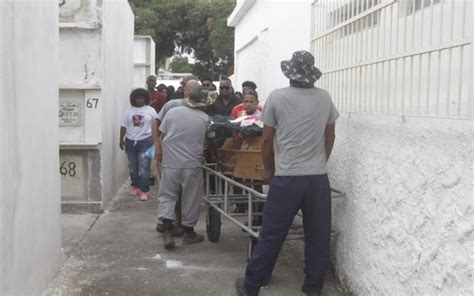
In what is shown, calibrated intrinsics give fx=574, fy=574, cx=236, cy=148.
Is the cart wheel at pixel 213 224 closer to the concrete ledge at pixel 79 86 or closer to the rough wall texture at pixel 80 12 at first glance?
the concrete ledge at pixel 79 86

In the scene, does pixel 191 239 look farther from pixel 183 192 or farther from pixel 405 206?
pixel 405 206

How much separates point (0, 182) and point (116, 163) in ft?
19.1

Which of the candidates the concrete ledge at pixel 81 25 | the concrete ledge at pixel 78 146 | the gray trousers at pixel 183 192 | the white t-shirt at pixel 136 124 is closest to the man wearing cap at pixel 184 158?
the gray trousers at pixel 183 192

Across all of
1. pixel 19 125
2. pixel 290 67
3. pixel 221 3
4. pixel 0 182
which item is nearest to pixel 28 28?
pixel 19 125

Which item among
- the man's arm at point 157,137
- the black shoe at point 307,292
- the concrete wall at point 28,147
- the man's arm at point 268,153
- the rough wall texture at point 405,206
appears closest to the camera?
the rough wall texture at point 405,206

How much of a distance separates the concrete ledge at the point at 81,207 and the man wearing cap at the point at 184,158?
1876 mm

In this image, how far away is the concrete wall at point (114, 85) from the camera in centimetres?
775

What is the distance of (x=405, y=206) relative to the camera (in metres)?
3.48

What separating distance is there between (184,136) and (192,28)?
2512 centimetres

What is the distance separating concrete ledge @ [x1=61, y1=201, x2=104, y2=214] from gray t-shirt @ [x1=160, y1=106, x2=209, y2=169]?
2.13 m

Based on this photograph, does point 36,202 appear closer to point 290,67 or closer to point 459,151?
point 290,67

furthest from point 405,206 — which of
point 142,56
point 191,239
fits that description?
point 142,56

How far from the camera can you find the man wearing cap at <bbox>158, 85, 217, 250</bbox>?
18.8ft

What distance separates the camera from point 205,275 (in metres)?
5.02
